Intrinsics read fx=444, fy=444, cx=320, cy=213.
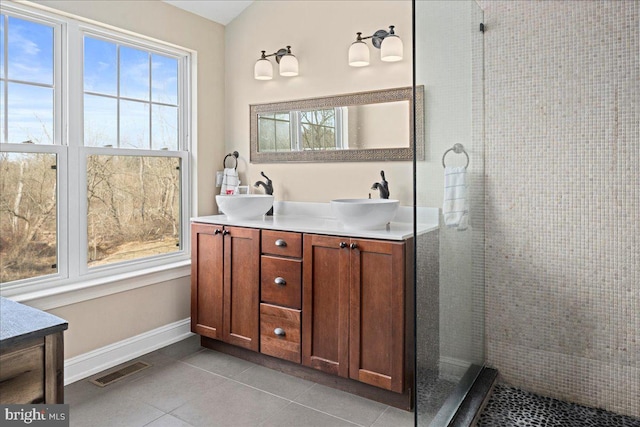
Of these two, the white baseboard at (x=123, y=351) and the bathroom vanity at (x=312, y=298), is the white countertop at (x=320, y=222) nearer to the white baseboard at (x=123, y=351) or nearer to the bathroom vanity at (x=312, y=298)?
the bathroom vanity at (x=312, y=298)

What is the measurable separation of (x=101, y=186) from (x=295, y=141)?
137 centimetres

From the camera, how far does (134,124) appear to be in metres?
3.13

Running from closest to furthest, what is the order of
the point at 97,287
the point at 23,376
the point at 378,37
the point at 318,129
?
the point at 23,376 < the point at 97,287 < the point at 378,37 < the point at 318,129

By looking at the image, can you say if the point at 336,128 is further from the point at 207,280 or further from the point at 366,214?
the point at 207,280

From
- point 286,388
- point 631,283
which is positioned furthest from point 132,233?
point 631,283

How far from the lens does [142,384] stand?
2.59 m

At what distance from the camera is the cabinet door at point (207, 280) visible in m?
2.99

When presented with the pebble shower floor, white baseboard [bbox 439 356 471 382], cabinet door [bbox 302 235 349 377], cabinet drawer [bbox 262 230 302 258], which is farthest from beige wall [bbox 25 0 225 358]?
the pebble shower floor

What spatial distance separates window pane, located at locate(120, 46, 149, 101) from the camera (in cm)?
306

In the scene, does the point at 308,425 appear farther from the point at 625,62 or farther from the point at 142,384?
the point at 625,62

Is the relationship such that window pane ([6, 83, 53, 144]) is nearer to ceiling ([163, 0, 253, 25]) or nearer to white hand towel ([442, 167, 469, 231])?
ceiling ([163, 0, 253, 25])

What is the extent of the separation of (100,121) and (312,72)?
58.5 inches

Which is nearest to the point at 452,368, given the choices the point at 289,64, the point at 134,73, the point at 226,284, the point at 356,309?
the point at 356,309

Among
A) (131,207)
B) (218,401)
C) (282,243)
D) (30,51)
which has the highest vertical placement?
(30,51)
